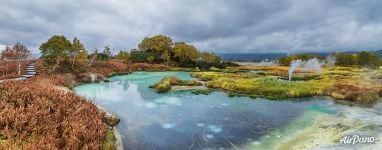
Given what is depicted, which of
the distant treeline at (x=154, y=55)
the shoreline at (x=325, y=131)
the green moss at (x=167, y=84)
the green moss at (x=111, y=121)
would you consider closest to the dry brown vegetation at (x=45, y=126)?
the green moss at (x=111, y=121)

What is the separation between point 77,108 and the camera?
1764 centimetres

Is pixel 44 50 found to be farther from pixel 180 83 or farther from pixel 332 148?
pixel 332 148

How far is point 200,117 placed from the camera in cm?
2131

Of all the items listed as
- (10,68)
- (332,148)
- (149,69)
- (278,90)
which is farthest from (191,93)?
(149,69)

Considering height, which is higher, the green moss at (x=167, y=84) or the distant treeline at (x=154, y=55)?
the distant treeline at (x=154, y=55)

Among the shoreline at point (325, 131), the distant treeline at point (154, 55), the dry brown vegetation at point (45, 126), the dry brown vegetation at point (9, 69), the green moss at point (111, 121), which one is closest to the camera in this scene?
the dry brown vegetation at point (45, 126)

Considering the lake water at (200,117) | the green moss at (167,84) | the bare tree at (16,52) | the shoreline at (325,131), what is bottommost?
the shoreline at (325,131)

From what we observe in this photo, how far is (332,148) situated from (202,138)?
20.1ft

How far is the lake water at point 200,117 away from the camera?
53.4ft

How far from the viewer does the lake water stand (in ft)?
53.4

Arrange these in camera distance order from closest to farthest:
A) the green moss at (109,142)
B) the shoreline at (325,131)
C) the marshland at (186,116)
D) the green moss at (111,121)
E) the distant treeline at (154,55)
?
the marshland at (186,116) < the green moss at (109,142) < the shoreline at (325,131) < the green moss at (111,121) < the distant treeline at (154,55)

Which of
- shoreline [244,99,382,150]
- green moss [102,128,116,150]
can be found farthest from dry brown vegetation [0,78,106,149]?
shoreline [244,99,382,150]

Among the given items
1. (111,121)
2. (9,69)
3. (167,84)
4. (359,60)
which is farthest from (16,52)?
(359,60)

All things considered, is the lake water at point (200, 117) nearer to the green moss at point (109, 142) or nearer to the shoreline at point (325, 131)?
the shoreline at point (325, 131)
